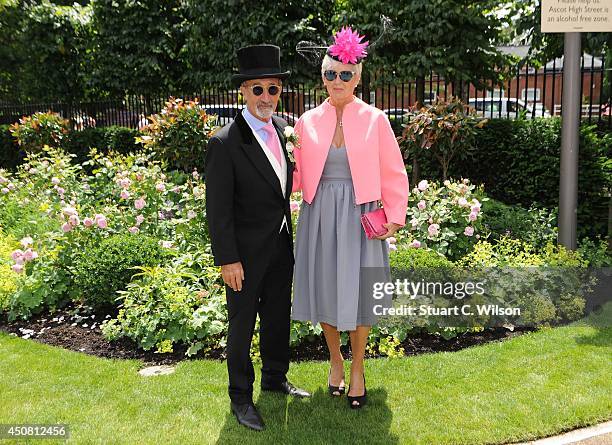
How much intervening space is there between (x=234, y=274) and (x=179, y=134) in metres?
4.78

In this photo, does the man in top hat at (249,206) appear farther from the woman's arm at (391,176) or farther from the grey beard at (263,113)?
the woman's arm at (391,176)

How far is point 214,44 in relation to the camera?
1145 centimetres

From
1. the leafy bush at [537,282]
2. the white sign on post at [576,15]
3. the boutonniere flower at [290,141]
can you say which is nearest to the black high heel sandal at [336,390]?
the boutonniere flower at [290,141]

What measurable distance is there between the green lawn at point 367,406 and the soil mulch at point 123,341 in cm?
14

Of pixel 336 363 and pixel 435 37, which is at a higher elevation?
pixel 435 37

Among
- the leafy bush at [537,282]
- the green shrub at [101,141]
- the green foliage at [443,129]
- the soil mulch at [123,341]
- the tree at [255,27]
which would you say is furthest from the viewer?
the green shrub at [101,141]

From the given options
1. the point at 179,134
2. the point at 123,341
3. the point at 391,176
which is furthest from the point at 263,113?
the point at 179,134

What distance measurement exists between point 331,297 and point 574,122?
300 cm

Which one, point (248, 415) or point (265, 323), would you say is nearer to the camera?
point (248, 415)

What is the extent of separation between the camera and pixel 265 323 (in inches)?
143

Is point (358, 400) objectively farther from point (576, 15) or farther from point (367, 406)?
point (576, 15)

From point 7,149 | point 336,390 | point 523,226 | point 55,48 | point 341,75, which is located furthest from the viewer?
point 55,48

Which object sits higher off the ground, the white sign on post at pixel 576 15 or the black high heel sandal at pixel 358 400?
the white sign on post at pixel 576 15

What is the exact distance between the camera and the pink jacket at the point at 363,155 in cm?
334
